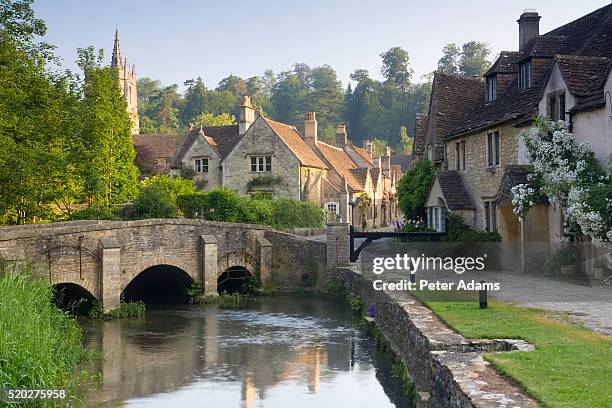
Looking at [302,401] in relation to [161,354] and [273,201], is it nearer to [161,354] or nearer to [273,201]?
[161,354]

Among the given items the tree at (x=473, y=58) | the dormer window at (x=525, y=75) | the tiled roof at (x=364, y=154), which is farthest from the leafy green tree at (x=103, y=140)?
the tree at (x=473, y=58)

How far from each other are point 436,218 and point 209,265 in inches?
375

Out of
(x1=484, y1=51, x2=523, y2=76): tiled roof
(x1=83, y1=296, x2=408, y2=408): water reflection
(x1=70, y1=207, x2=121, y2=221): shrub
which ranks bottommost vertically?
(x1=83, y1=296, x2=408, y2=408): water reflection

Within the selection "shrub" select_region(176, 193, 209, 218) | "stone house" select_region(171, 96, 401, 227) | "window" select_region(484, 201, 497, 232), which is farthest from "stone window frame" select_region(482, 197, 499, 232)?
"stone house" select_region(171, 96, 401, 227)

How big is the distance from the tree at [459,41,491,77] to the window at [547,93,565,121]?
352ft

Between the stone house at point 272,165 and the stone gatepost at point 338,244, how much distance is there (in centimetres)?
1437

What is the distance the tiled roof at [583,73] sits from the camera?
2103 cm

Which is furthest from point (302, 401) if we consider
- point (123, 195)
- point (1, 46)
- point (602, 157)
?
point (123, 195)

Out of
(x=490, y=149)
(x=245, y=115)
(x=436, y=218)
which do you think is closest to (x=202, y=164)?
(x=245, y=115)

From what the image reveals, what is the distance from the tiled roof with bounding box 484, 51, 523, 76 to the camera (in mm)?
28581

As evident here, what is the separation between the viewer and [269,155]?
49594 mm

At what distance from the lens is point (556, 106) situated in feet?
73.4

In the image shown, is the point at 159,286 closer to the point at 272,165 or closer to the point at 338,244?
the point at 338,244

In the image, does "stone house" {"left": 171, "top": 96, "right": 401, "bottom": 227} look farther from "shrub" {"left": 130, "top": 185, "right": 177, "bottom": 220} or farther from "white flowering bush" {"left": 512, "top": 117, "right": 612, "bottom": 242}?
"white flowering bush" {"left": 512, "top": 117, "right": 612, "bottom": 242}
